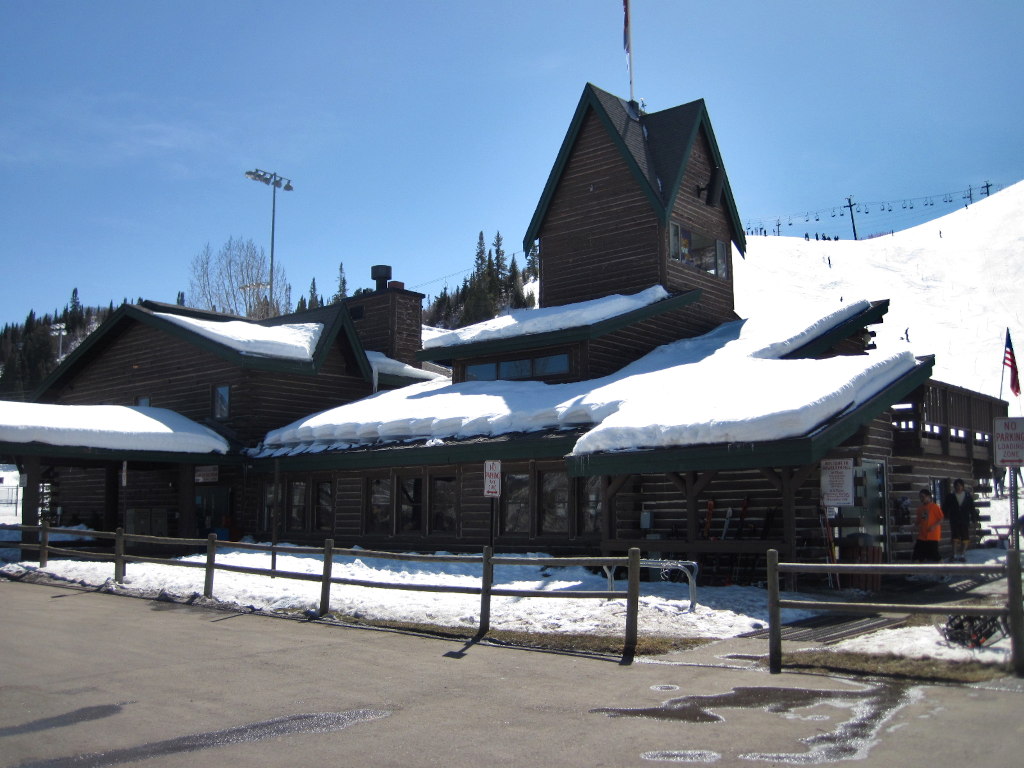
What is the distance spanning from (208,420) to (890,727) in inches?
1013

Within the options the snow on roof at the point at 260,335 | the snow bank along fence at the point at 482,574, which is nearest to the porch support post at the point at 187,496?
the snow on roof at the point at 260,335

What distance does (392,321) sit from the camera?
37.1 metres

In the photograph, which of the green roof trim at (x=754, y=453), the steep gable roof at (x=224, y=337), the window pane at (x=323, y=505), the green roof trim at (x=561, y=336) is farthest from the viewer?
the steep gable roof at (x=224, y=337)

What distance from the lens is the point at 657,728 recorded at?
25.1 feet

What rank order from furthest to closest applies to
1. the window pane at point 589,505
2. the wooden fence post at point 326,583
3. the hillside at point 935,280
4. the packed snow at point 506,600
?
the hillside at point 935,280 → the window pane at point 589,505 → the wooden fence post at point 326,583 → the packed snow at point 506,600

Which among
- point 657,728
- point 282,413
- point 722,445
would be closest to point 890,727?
point 657,728

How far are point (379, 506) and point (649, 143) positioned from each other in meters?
13.9

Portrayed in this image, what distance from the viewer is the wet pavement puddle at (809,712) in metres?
6.76

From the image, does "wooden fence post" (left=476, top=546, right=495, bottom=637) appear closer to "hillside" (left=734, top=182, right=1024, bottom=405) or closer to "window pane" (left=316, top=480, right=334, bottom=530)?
"window pane" (left=316, top=480, right=334, bottom=530)

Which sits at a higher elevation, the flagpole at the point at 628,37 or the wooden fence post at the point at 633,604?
the flagpole at the point at 628,37

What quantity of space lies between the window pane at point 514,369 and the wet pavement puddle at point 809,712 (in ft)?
59.5

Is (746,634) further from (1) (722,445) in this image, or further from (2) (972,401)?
(2) (972,401)

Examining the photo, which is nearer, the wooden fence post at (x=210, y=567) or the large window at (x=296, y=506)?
the wooden fence post at (x=210, y=567)

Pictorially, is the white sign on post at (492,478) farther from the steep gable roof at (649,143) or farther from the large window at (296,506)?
the steep gable roof at (649,143)
